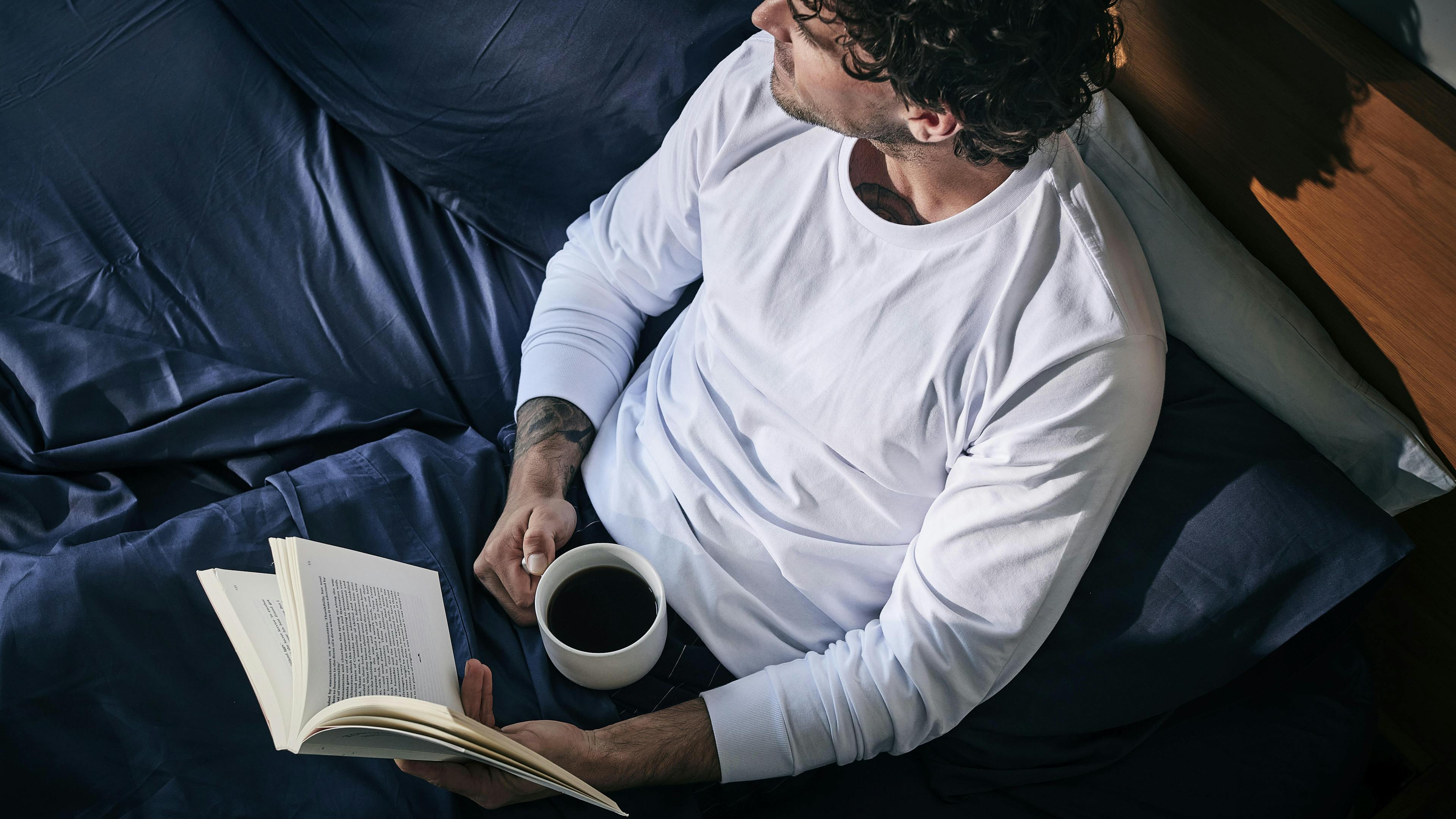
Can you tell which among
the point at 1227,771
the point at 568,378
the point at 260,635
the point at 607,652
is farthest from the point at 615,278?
the point at 1227,771

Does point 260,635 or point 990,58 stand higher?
point 990,58

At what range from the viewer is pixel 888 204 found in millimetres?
948

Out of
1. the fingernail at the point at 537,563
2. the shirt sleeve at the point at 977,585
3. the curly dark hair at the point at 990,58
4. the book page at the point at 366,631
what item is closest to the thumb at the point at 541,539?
the fingernail at the point at 537,563

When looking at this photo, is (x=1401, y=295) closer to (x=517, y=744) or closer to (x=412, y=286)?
(x=517, y=744)

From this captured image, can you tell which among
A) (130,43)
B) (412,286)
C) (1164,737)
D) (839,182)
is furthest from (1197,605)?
(130,43)

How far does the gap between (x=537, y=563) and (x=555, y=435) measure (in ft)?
0.74

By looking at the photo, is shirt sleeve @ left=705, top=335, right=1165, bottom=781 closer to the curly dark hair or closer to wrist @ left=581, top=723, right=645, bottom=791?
wrist @ left=581, top=723, right=645, bottom=791

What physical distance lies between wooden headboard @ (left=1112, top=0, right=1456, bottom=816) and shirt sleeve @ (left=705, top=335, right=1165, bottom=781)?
0.64 feet

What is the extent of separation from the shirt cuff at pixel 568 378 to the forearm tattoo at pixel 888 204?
1.47ft

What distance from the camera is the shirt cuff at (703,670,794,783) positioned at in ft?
3.00

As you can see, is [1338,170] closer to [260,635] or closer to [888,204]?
[888,204]

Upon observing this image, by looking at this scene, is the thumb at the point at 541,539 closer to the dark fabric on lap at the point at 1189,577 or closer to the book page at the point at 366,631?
the book page at the point at 366,631

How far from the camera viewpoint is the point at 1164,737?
3.16 feet

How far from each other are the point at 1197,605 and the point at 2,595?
116cm
